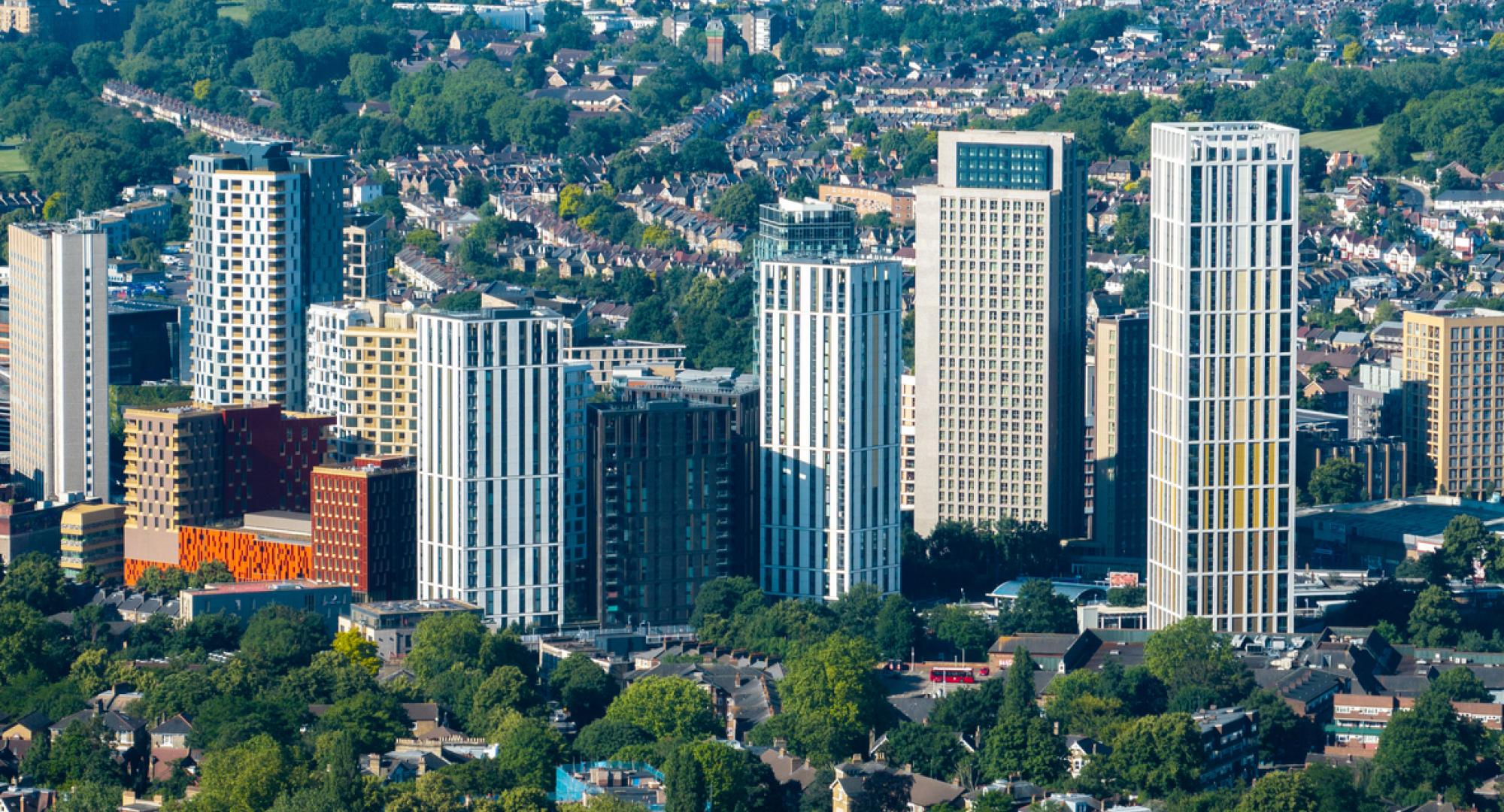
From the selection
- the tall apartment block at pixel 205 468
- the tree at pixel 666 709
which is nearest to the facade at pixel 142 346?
the tall apartment block at pixel 205 468

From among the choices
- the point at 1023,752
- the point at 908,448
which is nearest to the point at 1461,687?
the point at 1023,752

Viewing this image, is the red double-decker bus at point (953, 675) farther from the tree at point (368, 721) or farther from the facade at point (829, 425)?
the tree at point (368, 721)

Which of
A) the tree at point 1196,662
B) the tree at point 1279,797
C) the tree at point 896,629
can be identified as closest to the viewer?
the tree at point 1279,797

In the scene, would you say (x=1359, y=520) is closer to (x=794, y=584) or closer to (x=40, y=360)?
(x=794, y=584)

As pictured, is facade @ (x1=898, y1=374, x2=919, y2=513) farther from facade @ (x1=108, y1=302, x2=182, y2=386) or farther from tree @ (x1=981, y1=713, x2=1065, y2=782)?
tree @ (x1=981, y1=713, x2=1065, y2=782)

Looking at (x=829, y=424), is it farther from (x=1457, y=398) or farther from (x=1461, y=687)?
(x=1457, y=398)

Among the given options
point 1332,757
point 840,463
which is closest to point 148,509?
point 840,463
